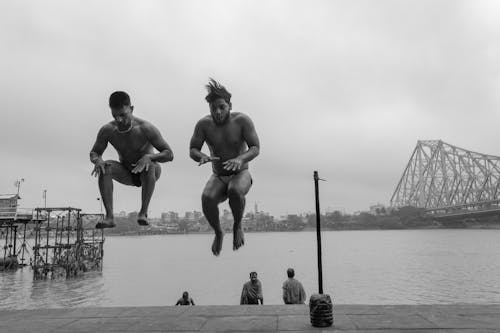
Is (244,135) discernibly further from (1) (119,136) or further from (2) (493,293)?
→ (2) (493,293)

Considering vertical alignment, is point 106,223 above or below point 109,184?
below

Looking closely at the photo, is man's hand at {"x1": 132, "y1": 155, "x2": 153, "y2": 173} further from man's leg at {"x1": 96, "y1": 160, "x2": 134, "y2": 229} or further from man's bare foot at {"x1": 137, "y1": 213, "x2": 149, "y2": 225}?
man's bare foot at {"x1": 137, "y1": 213, "x2": 149, "y2": 225}

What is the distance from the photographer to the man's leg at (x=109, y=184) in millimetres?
7570

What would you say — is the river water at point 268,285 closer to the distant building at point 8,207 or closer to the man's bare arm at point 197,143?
the distant building at point 8,207

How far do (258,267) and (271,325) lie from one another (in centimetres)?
4922

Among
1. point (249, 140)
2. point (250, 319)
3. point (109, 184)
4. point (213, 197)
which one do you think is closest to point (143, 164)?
point (109, 184)

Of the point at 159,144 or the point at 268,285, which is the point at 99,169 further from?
the point at 268,285

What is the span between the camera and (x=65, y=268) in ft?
138

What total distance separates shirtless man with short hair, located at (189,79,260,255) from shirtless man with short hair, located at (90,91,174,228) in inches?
29.7

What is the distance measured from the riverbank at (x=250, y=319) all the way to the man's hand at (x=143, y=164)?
2680 mm

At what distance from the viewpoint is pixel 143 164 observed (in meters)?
7.43

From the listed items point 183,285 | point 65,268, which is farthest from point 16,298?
point 183,285

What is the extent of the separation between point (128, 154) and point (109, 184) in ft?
2.01

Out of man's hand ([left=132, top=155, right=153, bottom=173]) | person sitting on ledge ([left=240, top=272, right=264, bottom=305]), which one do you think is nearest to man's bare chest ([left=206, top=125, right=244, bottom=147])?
man's hand ([left=132, top=155, right=153, bottom=173])
